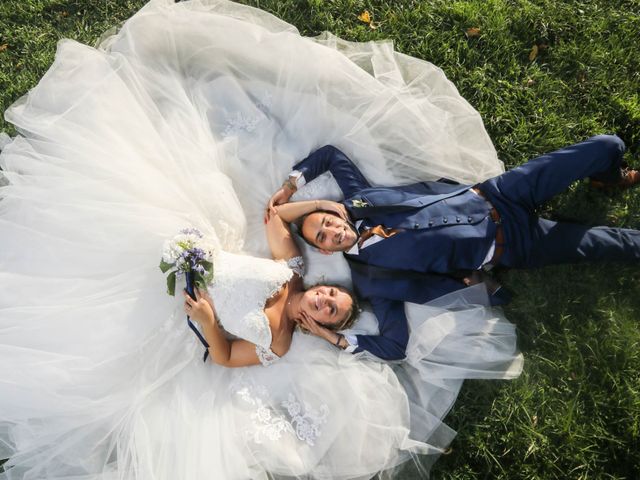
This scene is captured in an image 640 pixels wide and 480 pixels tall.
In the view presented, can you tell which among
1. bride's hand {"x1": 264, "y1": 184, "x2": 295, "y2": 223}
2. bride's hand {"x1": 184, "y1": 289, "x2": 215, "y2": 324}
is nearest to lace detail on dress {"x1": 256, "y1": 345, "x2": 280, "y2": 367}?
bride's hand {"x1": 184, "y1": 289, "x2": 215, "y2": 324}

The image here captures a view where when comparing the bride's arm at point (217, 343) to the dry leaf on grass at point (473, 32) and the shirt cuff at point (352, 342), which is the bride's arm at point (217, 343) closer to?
the shirt cuff at point (352, 342)

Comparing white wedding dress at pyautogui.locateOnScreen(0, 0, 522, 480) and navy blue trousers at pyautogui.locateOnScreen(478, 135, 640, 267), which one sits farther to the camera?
navy blue trousers at pyautogui.locateOnScreen(478, 135, 640, 267)

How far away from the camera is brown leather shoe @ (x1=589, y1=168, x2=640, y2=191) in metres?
4.32

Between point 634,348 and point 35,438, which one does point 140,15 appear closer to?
point 35,438

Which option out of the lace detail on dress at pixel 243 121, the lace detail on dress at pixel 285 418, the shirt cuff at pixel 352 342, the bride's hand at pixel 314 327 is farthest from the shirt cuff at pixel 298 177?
the lace detail on dress at pixel 285 418

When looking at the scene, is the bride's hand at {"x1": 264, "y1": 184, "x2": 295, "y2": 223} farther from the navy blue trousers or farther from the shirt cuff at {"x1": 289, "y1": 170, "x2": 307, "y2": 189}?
the navy blue trousers

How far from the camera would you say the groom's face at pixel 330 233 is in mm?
3836

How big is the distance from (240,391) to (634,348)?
349cm

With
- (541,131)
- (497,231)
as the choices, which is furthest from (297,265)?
(541,131)

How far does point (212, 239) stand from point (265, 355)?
3.56 ft

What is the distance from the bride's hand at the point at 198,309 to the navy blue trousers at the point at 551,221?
2573 mm

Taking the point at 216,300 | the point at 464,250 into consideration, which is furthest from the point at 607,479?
the point at 216,300

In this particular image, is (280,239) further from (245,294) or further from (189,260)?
(189,260)

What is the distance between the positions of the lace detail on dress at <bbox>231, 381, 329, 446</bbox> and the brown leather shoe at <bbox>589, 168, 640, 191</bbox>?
3225 mm
